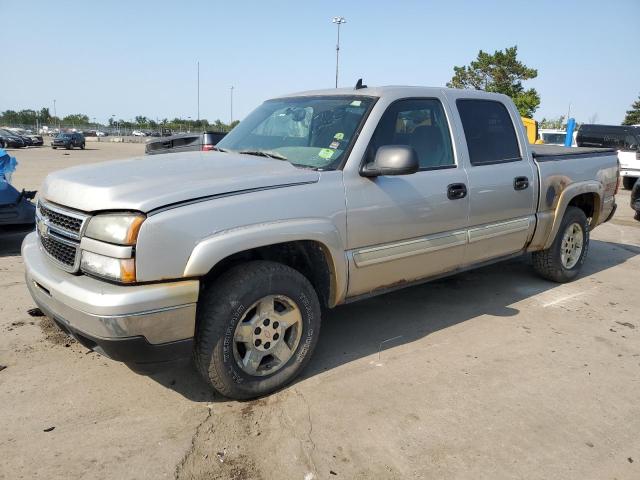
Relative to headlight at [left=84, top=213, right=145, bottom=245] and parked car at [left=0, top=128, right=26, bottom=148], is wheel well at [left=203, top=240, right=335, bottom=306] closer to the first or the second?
headlight at [left=84, top=213, right=145, bottom=245]

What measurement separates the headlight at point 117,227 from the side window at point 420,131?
163 cm

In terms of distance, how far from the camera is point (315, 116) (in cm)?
376

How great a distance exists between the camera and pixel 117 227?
2.52m

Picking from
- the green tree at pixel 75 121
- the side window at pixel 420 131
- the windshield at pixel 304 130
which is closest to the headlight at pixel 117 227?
the windshield at pixel 304 130

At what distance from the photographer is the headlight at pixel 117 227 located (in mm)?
2479

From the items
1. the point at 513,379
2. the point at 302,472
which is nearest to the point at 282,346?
the point at 302,472

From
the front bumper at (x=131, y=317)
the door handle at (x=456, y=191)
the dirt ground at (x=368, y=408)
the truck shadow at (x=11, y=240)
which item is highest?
the door handle at (x=456, y=191)

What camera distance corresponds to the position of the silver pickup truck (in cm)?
255

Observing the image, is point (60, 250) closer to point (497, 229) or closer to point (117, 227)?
point (117, 227)

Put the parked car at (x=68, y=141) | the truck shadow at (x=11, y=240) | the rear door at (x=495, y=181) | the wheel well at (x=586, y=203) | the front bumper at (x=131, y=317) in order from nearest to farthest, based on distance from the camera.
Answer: the front bumper at (x=131, y=317)
the rear door at (x=495, y=181)
the wheel well at (x=586, y=203)
the truck shadow at (x=11, y=240)
the parked car at (x=68, y=141)

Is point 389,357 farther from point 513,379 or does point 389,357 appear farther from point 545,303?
point 545,303

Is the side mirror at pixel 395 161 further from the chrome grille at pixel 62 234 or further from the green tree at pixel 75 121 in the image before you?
the green tree at pixel 75 121

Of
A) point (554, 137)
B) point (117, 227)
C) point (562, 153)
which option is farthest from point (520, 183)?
point (554, 137)

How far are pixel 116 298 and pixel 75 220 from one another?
579 millimetres
